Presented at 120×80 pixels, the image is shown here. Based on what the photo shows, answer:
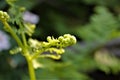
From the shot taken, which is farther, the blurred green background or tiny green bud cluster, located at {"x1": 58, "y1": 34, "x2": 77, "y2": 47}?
the blurred green background

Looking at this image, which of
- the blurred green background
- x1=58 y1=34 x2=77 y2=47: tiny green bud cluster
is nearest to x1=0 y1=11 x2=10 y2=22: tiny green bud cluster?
x1=58 y1=34 x2=77 y2=47: tiny green bud cluster

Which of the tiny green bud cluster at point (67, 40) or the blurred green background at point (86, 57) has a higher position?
the blurred green background at point (86, 57)

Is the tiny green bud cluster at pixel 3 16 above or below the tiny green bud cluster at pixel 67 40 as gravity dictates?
above

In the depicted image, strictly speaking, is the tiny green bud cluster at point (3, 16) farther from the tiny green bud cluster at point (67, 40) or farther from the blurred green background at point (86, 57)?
the blurred green background at point (86, 57)

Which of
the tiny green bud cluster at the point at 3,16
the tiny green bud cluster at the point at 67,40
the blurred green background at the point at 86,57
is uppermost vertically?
the blurred green background at the point at 86,57

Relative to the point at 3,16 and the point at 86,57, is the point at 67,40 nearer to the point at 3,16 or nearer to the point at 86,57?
the point at 3,16

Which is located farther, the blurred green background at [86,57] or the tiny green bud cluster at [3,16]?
the blurred green background at [86,57]

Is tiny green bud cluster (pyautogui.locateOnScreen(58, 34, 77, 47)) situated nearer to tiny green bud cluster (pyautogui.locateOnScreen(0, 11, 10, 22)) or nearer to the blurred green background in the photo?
tiny green bud cluster (pyautogui.locateOnScreen(0, 11, 10, 22))

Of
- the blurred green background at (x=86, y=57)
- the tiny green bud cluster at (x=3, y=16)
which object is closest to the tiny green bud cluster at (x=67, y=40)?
the tiny green bud cluster at (x=3, y=16)

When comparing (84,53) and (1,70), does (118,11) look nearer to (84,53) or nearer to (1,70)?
(84,53)

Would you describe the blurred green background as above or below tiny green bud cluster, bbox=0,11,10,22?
above

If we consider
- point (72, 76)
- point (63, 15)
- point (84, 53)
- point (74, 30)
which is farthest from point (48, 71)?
point (63, 15)

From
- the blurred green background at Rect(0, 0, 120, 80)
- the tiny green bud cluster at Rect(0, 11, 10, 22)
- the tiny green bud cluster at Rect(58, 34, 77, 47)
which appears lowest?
the tiny green bud cluster at Rect(58, 34, 77, 47)
